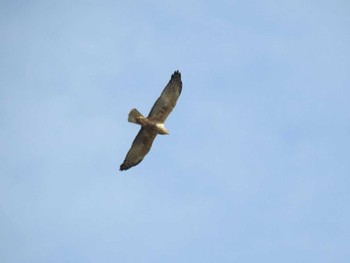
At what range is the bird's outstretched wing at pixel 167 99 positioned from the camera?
33969mm

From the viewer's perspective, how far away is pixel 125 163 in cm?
3519

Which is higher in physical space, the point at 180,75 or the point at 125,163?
the point at 180,75

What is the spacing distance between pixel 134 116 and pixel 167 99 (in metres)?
1.45

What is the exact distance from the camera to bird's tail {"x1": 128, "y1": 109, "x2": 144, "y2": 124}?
33719 mm

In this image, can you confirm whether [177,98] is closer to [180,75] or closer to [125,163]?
[180,75]

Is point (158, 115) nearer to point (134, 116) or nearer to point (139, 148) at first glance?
point (134, 116)

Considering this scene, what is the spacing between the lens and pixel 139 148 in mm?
34938

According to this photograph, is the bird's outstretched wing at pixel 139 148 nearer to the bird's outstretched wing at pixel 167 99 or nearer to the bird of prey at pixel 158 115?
the bird of prey at pixel 158 115

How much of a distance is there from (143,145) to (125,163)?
3.55ft

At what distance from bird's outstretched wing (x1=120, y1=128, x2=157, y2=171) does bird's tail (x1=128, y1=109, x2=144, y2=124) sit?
68cm

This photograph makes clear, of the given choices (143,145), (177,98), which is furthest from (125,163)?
(177,98)

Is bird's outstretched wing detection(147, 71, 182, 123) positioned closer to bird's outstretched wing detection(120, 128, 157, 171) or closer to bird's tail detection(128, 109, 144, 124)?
bird's tail detection(128, 109, 144, 124)

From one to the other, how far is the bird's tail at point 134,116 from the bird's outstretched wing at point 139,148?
0.68 metres

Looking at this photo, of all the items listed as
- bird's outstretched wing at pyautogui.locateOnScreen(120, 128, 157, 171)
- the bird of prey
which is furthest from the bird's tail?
bird's outstretched wing at pyautogui.locateOnScreen(120, 128, 157, 171)
